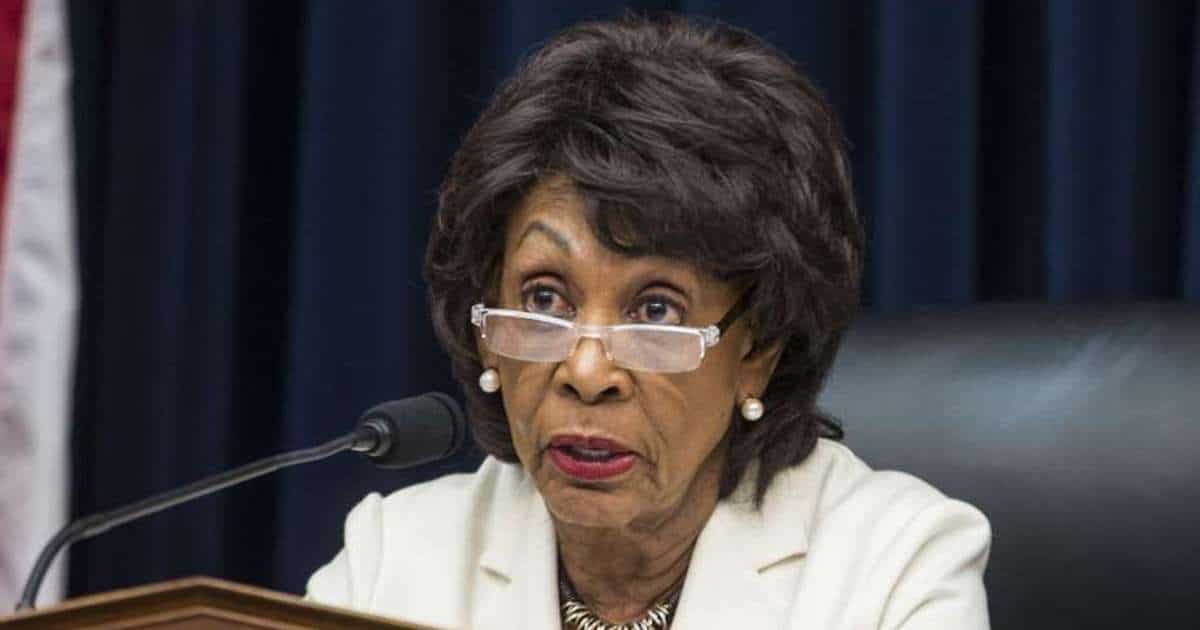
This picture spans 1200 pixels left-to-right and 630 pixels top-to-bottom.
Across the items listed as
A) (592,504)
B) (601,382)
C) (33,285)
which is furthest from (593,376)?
(33,285)

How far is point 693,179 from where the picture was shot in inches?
60.6

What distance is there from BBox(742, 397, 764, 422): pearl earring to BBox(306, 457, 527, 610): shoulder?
0.26 meters

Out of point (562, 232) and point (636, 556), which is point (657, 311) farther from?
point (636, 556)

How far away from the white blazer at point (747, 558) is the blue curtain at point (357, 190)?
65 cm

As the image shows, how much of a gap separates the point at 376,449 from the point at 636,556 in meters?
0.24

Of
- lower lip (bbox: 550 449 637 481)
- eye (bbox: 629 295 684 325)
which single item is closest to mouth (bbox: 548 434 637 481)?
lower lip (bbox: 550 449 637 481)

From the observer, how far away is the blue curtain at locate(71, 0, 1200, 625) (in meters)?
2.32

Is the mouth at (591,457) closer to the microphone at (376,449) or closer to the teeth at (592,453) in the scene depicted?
the teeth at (592,453)

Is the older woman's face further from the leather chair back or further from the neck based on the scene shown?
the leather chair back

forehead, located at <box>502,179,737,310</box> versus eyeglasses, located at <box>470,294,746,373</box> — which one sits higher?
forehead, located at <box>502,179,737,310</box>

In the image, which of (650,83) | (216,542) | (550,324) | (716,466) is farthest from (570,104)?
(216,542)

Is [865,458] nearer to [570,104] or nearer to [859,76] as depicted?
[570,104]

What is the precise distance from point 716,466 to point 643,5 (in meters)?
0.98

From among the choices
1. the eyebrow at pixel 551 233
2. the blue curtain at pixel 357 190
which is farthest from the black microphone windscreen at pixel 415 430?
the blue curtain at pixel 357 190
